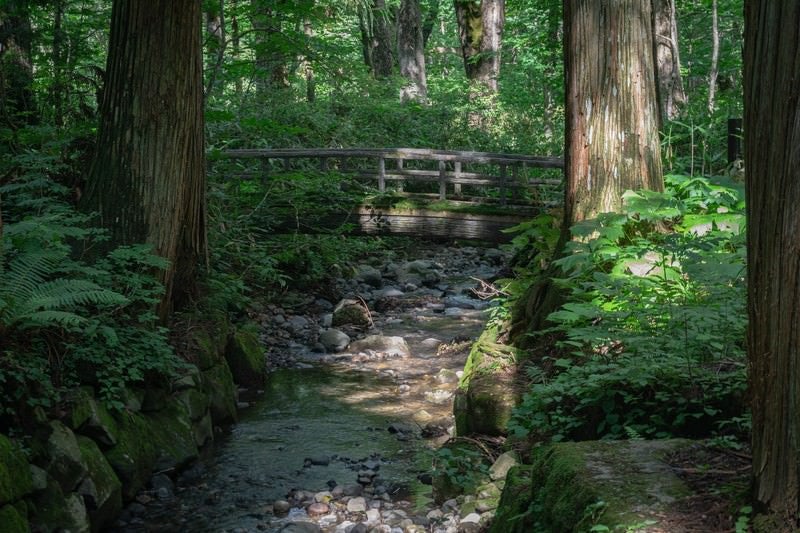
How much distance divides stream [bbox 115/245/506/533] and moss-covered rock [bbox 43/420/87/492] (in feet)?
1.89

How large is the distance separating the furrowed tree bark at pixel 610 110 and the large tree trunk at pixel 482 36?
13.2 metres

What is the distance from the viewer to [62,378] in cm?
570

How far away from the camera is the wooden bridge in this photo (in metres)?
12.5

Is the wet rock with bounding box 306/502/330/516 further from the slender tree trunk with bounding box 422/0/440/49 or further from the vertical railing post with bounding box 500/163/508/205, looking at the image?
the slender tree trunk with bounding box 422/0/440/49

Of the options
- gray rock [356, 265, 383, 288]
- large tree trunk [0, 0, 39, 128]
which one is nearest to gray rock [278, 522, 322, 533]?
large tree trunk [0, 0, 39, 128]

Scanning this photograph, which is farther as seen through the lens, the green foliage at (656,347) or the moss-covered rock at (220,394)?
the moss-covered rock at (220,394)

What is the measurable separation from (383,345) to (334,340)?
0.63 m

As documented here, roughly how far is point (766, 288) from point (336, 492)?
425cm

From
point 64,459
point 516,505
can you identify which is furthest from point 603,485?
point 64,459

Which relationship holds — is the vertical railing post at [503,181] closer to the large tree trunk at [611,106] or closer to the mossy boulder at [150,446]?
the large tree trunk at [611,106]

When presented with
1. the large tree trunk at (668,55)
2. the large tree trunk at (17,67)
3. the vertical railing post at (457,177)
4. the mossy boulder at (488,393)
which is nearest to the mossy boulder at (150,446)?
the mossy boulder at (488,393)

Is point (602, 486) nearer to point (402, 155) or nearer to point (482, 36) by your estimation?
point (402, 155)

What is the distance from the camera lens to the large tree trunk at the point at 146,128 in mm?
7312

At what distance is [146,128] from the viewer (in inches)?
291
